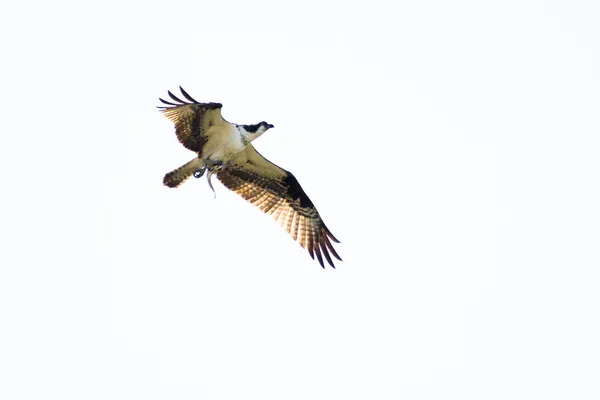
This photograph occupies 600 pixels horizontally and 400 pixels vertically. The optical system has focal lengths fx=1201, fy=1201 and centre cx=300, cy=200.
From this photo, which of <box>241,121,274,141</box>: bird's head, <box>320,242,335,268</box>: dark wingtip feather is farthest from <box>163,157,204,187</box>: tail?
<box>320,242,335,268</box>: dark wingtip feather

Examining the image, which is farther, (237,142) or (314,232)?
(314,232)

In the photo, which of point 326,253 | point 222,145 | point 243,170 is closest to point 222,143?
point 222,145

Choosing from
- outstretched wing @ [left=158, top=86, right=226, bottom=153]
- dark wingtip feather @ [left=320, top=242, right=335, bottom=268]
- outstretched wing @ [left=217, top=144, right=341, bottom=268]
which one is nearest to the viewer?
outstretched wing @ [left=158, top=86, right=226, bottom=153]

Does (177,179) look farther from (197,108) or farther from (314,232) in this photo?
(314,232)

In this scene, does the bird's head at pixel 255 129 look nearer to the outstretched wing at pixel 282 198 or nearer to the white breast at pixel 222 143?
the white breast at pixel 222 143

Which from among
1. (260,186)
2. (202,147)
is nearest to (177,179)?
(202,147)

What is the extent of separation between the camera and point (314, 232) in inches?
668

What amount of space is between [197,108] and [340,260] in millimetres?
3247

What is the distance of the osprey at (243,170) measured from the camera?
50.0ft

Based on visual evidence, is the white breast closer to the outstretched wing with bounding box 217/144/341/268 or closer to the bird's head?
the bird's head

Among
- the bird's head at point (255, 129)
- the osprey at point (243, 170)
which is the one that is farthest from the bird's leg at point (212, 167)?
the bird's head at point (255, 129)

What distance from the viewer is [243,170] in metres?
16.5

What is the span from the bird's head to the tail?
737 millimetres

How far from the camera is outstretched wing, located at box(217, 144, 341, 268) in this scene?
16547mm
